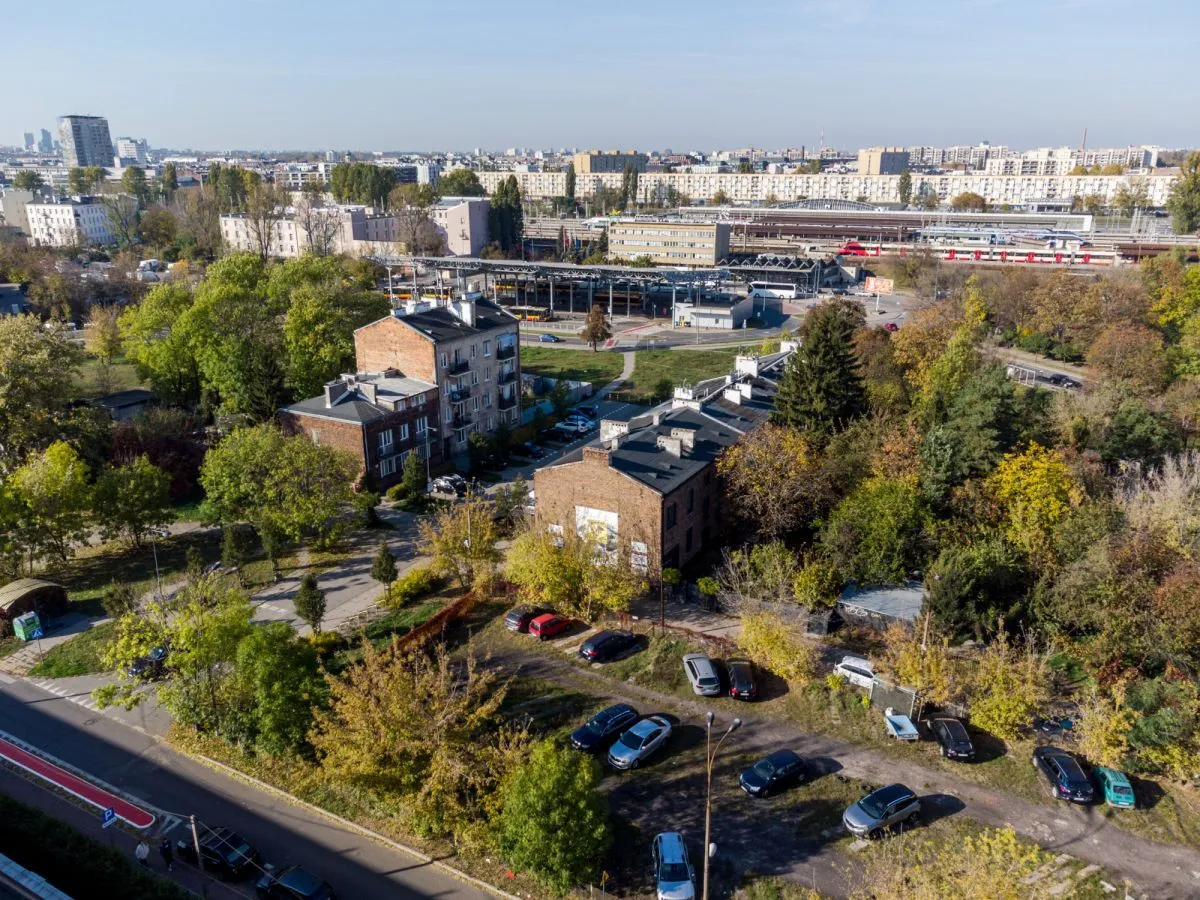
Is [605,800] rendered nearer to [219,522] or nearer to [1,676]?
[1,676]

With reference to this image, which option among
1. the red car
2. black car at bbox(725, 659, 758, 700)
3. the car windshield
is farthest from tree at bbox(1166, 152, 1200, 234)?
the car windshield

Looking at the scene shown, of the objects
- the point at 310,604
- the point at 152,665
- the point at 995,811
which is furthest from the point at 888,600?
the point at 152,665

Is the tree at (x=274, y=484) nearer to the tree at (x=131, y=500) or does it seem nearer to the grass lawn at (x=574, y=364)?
the tree at (x=131, y=500)

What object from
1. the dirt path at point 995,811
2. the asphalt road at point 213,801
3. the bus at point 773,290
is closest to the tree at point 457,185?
the bus at point 773,290

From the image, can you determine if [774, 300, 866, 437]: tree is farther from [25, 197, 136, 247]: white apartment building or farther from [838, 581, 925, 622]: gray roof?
[25, 197, 136, 247]: white apartment building

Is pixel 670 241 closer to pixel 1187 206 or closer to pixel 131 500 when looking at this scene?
pixel 1187 206

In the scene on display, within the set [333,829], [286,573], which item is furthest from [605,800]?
[286,573]
